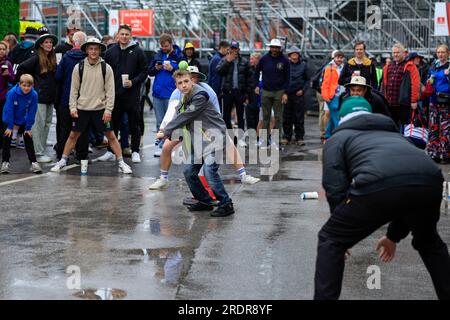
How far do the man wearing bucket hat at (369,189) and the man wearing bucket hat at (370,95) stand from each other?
2.98m

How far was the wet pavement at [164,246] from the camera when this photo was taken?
6273 millimetres

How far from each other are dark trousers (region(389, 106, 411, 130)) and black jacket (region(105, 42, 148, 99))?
3.98 m

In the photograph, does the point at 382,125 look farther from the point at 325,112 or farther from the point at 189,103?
the point at 325,112

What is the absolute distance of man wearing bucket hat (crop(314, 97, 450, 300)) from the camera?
517cm

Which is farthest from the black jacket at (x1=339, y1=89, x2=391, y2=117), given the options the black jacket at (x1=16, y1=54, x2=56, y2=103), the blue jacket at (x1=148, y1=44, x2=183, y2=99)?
the black jacket at (x1=16, y1=54, x2=56, y2=103)

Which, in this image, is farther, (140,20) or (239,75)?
(140,20)

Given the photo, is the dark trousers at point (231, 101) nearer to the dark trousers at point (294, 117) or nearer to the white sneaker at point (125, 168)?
the dark trousers at point (294, 117)

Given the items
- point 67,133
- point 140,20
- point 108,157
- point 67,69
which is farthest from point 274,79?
point 140,20

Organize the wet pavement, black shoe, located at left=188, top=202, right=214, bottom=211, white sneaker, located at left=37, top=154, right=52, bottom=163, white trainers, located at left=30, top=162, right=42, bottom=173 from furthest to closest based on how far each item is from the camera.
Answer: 1. white sneaker, located at left=37, top=154, right=52, bottom=163
2. white trainers, located at left=30, top=162, right=42, bottom=173
3. black shoe, located at left=188, top=202, right=214, bottom=211
4. the wet pavement

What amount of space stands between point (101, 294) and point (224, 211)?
10.5ft

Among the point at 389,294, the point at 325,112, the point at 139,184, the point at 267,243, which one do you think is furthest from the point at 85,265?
the point at 325,112

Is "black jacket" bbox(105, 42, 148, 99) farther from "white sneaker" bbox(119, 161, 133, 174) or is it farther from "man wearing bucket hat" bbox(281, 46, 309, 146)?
"man wearing bucket hat" bbox(281, 46, 309, 146)

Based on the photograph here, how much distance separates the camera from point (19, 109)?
12.1 metres

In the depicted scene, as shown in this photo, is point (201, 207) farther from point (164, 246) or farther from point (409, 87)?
point (409, 87)
